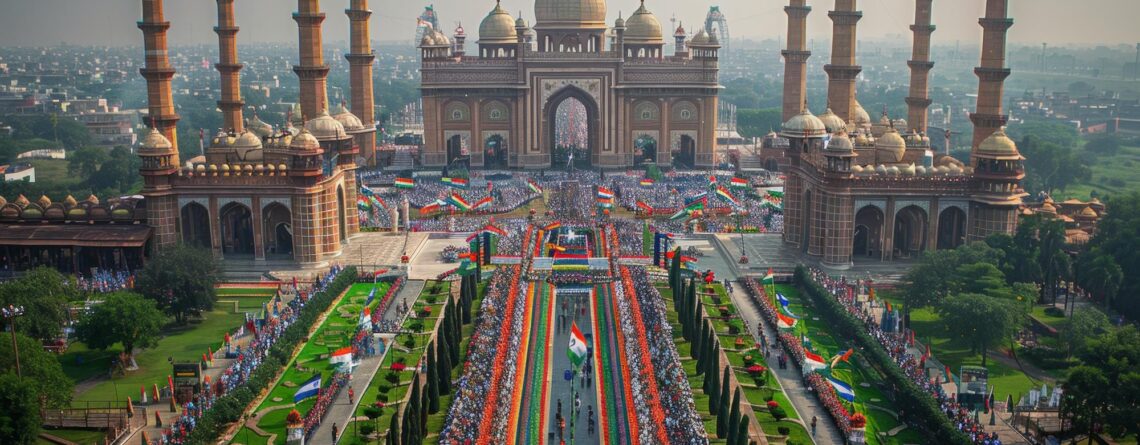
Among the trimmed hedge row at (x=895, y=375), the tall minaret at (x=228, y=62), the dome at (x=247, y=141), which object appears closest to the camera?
the trimmed hedge row at (x=895, y=375)

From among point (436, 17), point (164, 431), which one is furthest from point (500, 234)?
point (436, 17)

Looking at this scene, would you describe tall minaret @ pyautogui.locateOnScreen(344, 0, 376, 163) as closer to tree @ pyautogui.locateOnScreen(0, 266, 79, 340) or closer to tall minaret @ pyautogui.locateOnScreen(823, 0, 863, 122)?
tall minaret @ pyautogui.locateOnScreen(823, 0, 863, 122)

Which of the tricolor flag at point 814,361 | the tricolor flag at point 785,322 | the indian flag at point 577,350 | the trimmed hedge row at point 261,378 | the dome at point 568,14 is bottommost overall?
the trimmed hedge row at point 261,378

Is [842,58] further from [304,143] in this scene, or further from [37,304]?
[37,304]

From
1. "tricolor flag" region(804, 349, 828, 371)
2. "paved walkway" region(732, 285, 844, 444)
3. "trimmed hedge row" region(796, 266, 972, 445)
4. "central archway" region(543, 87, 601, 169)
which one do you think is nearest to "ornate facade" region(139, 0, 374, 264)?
"paved walkway" region(732, 285, 844, 444)

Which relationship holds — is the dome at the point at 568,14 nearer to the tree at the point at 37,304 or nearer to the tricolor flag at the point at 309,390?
the tree at the point at 37,304

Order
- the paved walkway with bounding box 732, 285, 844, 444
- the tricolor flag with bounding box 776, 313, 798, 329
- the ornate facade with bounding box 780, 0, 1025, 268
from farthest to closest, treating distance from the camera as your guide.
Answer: the ornate facade with bounding box 780, 0, 1025, 268 < the tricolor flag with bounding box 776, 313, 798, 329 < the paved walkway with bounding box 732, 285, 844, 444

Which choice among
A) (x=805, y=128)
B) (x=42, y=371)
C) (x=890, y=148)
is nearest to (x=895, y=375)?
(x=890, y=148)

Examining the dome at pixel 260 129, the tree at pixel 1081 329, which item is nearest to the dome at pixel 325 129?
the dome at pixel 260 129
